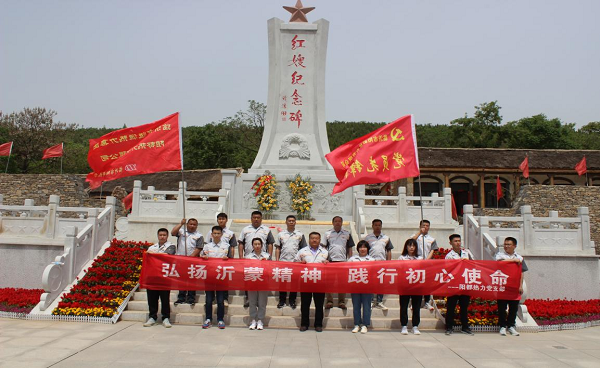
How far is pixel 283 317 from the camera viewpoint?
21.4 feet

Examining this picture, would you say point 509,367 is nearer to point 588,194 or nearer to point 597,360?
point 597,360

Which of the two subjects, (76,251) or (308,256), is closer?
(308,256)

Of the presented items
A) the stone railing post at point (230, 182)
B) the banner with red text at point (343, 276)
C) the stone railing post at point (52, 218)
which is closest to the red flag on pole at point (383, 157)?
the banner with red text at point (343, 276)

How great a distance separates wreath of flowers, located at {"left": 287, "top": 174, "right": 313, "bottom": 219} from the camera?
39.8ft

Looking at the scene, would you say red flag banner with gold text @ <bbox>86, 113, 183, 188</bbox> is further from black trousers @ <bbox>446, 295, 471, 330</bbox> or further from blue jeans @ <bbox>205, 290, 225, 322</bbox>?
black trousers @ <bbox>446, 295, 471, 330</bbox>

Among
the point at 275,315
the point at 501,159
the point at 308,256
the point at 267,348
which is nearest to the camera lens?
the point at 267,348

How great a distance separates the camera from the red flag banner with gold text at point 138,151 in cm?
696

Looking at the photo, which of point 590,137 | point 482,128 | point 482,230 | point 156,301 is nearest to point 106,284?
point 156,301

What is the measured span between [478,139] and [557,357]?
31805mm

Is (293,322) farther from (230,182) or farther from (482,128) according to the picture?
(482,128)

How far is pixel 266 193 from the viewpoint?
40.2 feet

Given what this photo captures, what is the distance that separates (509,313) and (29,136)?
3204cm

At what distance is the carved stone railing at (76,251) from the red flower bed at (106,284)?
0.65 feet

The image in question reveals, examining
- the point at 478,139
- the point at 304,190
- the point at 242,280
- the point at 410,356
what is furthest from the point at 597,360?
the point at 478,139
